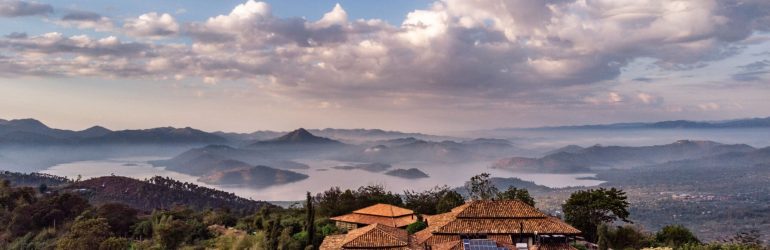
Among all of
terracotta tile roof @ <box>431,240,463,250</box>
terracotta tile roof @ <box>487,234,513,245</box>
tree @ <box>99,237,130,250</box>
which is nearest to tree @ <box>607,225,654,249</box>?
terracotta tile roof @ <box>487,234,513,245</box>

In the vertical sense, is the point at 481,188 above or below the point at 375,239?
above

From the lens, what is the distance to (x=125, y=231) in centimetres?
5531

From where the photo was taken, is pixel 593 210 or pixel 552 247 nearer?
pixel 552 247

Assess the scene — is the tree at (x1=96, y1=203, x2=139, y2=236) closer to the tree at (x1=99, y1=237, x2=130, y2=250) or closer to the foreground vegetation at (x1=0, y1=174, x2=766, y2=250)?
the foreground vegetation at (x1=0, y1=174, x2=766, y2=250)

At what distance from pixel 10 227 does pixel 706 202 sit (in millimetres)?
154469

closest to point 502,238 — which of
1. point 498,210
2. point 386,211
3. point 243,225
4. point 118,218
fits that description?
point 498,210

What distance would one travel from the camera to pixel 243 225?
54.4m

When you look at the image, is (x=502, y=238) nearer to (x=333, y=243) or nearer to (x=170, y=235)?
(x=333, y=243)

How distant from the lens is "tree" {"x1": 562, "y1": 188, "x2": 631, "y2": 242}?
47781 millimetres

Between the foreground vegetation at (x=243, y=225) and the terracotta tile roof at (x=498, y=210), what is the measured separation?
4640 mm

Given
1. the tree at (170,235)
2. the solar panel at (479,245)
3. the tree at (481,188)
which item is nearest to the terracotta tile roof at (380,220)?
the tree at (170,235)

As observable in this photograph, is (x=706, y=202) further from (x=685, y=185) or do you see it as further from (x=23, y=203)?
(x=23, y=203)

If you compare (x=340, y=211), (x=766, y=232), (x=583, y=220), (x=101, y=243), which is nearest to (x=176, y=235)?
(x=101, y=243)

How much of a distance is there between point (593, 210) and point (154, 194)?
8512 cm
